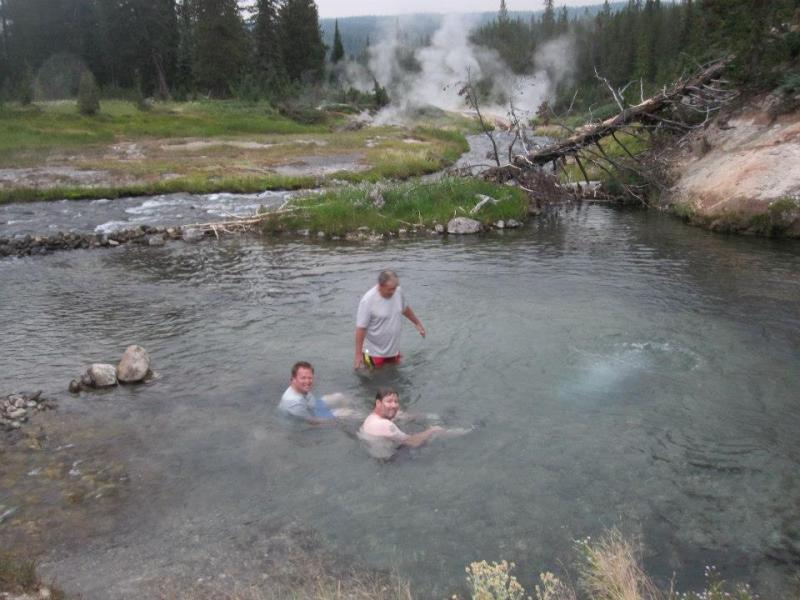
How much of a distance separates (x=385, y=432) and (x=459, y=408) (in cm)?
174

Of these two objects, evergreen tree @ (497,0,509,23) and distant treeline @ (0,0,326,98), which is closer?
distant treeline @ (0,0,326,98)

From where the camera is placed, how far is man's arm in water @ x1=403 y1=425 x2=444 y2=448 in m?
9.22

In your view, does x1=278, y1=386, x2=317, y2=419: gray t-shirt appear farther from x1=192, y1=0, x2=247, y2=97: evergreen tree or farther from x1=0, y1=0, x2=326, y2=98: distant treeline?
x1=192, y1=0, x2=247, y2=97: evergreen tree

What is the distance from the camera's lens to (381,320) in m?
11.2

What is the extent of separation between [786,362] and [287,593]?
9.70 meters

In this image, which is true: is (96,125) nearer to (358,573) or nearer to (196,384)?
(196,384)

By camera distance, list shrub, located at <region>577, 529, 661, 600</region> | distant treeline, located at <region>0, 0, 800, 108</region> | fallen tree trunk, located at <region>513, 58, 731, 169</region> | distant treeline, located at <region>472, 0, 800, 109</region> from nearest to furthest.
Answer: shrub, located at <region>577, 529, 661, 600</region> → distant treeline, located at <region>472, 0, 800, 109</region> → fallen tree trunk, located at <region>513, 58, 731, 169</region> → distant treeline, located at <region>0, 0, 800, 108</region>

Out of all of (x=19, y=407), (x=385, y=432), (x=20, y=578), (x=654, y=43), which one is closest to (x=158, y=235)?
(x=19, y=407)

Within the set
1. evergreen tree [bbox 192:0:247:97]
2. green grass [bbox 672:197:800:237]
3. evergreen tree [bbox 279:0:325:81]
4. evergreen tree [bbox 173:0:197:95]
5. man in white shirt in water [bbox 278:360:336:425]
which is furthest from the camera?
evergreen tree [bbox 279:0:325:81]

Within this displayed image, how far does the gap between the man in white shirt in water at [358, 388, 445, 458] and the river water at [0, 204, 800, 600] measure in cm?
23

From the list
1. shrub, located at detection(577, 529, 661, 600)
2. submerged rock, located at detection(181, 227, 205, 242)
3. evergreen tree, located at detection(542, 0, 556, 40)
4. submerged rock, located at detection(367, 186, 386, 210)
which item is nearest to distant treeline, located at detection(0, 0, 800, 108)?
evergreen tree, located at detection(542, 0, 556, 40)

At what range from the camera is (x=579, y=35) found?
443ft

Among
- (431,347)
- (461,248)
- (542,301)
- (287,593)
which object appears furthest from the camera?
(461,248)

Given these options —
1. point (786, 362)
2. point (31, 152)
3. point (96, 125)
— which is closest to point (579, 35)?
point (96, 125)
